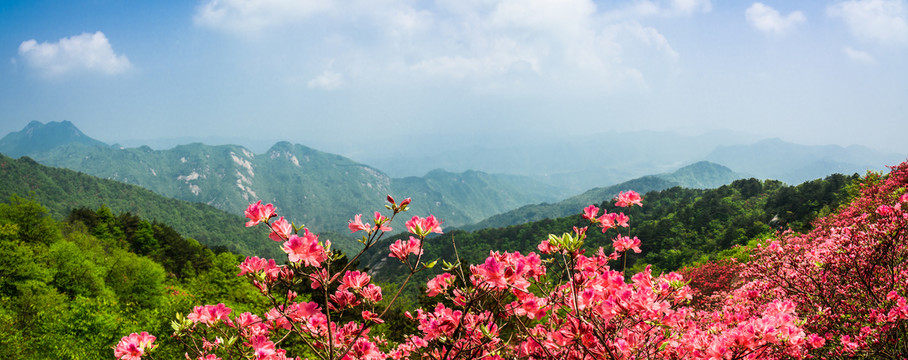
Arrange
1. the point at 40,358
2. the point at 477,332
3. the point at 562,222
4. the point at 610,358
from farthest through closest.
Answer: the point at 562,222
the point at 40,358
the point at 477,332
the point at 610,358

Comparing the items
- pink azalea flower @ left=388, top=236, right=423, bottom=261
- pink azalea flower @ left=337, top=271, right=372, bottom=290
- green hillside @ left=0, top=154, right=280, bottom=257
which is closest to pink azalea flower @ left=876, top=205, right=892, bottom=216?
pink azalea flower @ left=388, top=236, right=423, bottom=261

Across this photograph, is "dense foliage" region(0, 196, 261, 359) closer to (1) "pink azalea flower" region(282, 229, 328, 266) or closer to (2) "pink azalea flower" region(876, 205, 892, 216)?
(1) "pink azalea flower" region(282, 229, 328, 266)

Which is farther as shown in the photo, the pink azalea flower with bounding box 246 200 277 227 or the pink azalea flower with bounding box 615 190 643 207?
the pink azalea flower with bounding box 615 190 643 207

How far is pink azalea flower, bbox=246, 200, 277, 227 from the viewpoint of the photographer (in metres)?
2.38

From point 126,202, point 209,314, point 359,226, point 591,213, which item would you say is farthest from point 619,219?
point 126,202

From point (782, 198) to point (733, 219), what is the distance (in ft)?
20.7

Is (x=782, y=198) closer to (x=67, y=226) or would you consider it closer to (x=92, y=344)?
(x=92, y=344)

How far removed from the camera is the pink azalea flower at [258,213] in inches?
93.5

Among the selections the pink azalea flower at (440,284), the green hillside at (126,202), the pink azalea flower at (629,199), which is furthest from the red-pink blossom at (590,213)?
the green hillside at (126,202)

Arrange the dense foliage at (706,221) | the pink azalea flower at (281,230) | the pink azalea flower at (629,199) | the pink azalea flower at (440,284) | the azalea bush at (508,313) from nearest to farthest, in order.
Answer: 1. the pink azalea flower at (281,230)
2. the azalea bush at (508,313)
3. the pink azalea flower at (440,284)
4. the pink azalea flower at (629,199)
5. the dense foliage at (706,221)

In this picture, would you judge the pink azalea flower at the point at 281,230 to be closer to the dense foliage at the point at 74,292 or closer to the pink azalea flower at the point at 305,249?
the pink azalea flower at the point at 305,249

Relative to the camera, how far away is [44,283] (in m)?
21.7

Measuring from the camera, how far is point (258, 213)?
2451 millimetres

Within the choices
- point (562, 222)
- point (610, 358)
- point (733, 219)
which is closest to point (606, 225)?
point (610, 358)
